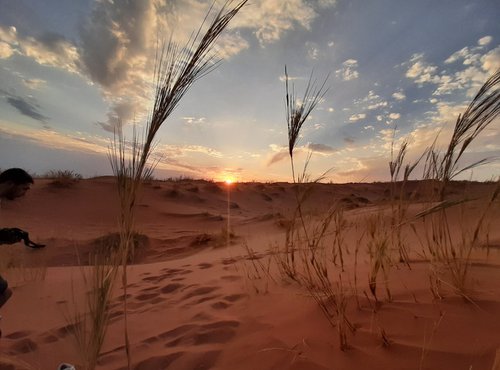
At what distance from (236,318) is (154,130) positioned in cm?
169

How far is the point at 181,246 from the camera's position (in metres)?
8.59

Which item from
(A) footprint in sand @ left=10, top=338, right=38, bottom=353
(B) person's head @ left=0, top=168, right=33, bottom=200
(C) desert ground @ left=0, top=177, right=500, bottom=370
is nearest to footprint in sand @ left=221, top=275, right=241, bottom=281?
(C) desert ground @ left=0, top=177, right=500, bottom=370

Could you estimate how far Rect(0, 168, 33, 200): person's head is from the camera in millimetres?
2184

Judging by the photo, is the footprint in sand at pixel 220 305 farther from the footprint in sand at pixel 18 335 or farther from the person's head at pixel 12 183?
the person's head at pixel 12 183

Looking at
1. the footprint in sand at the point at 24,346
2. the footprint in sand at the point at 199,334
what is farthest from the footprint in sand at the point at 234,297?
the footprint in sand at the point at 24,346

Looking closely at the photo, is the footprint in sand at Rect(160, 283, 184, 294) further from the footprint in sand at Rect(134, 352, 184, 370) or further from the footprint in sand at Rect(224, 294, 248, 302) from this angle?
the footprint in sand at Rect(134, 352, 184, 370)

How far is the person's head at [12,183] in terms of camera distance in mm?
2184

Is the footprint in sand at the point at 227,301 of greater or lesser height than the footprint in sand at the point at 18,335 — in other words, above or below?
above

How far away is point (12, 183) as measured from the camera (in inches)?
87.1

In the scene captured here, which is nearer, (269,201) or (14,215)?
(14,215)

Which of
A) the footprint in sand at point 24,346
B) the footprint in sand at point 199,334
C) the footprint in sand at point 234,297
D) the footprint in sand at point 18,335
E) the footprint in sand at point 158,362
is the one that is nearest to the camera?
the footprint in sand at point 158,362

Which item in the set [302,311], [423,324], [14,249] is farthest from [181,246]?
[423,324]

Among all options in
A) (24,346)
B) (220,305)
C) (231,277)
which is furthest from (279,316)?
(24,346)

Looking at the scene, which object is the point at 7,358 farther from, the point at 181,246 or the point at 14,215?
the point at 14,215
